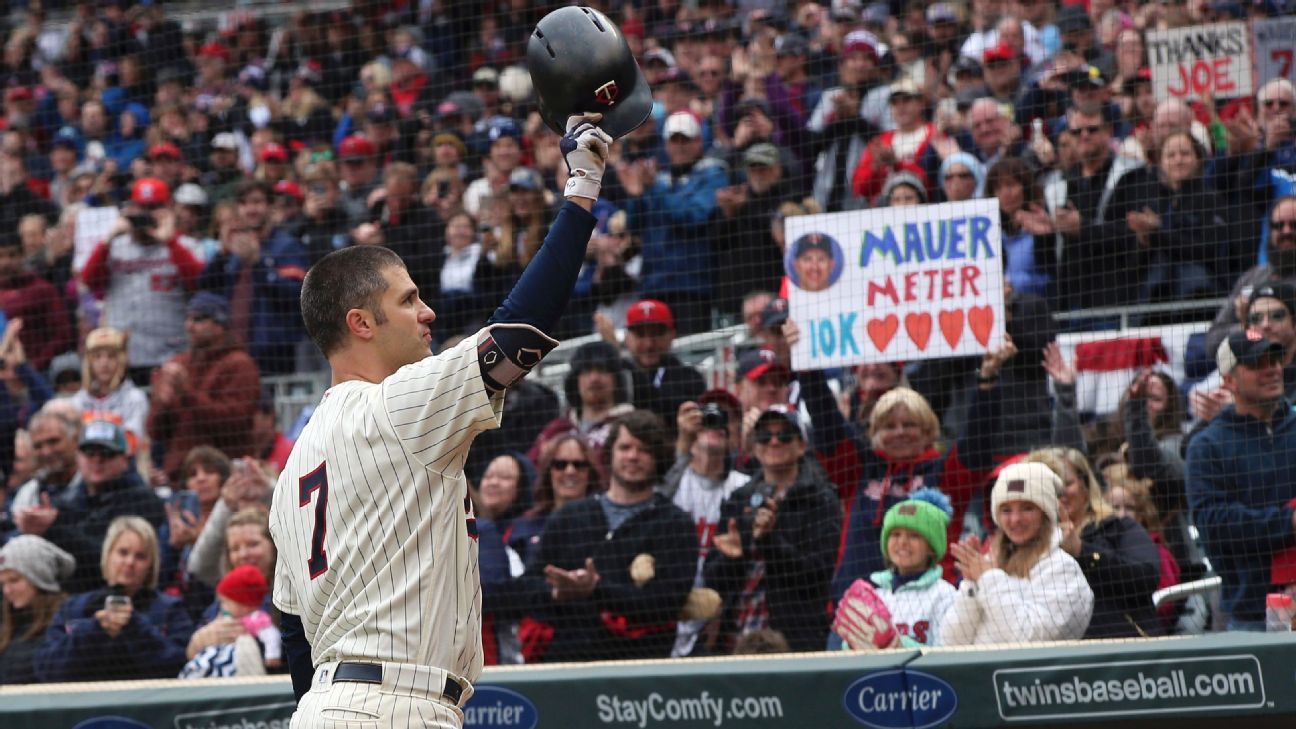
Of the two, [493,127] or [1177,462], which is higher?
[493,127]

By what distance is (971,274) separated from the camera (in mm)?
6840

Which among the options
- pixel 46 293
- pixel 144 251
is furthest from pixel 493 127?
pixel 46 293

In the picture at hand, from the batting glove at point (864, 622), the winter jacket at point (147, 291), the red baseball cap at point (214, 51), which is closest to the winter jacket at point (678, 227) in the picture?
the batting glove at point (864, 622)

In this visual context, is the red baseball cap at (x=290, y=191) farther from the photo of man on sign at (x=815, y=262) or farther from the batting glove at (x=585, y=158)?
the batting glove at (x=585, y=158)

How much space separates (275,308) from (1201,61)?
506 cm

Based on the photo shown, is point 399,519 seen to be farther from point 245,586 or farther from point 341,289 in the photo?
point 245,586

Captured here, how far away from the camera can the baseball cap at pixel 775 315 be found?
292 inches

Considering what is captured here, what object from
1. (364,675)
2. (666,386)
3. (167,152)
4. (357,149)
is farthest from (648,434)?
(167,152)

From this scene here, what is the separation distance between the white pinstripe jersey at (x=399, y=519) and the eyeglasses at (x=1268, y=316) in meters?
4.07

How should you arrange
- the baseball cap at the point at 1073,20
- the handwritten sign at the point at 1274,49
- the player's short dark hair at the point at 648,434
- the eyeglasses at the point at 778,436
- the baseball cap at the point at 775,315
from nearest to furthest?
the eyeglasses at the point at 778,436, the player's short dark hair at the point at 648,434, the baseball cap at the point at 775,315, the handwritten sign at the point at 1274,49, the baseball cap at the point at 1073,20

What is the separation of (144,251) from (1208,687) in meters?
6.92

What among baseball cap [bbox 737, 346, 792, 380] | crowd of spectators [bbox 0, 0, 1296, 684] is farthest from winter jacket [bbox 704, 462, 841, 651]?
baseball cap [bbox 737, 346, 792, 380]

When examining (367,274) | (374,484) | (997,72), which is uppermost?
(997,72)

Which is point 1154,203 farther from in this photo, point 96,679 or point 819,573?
point 96,679
